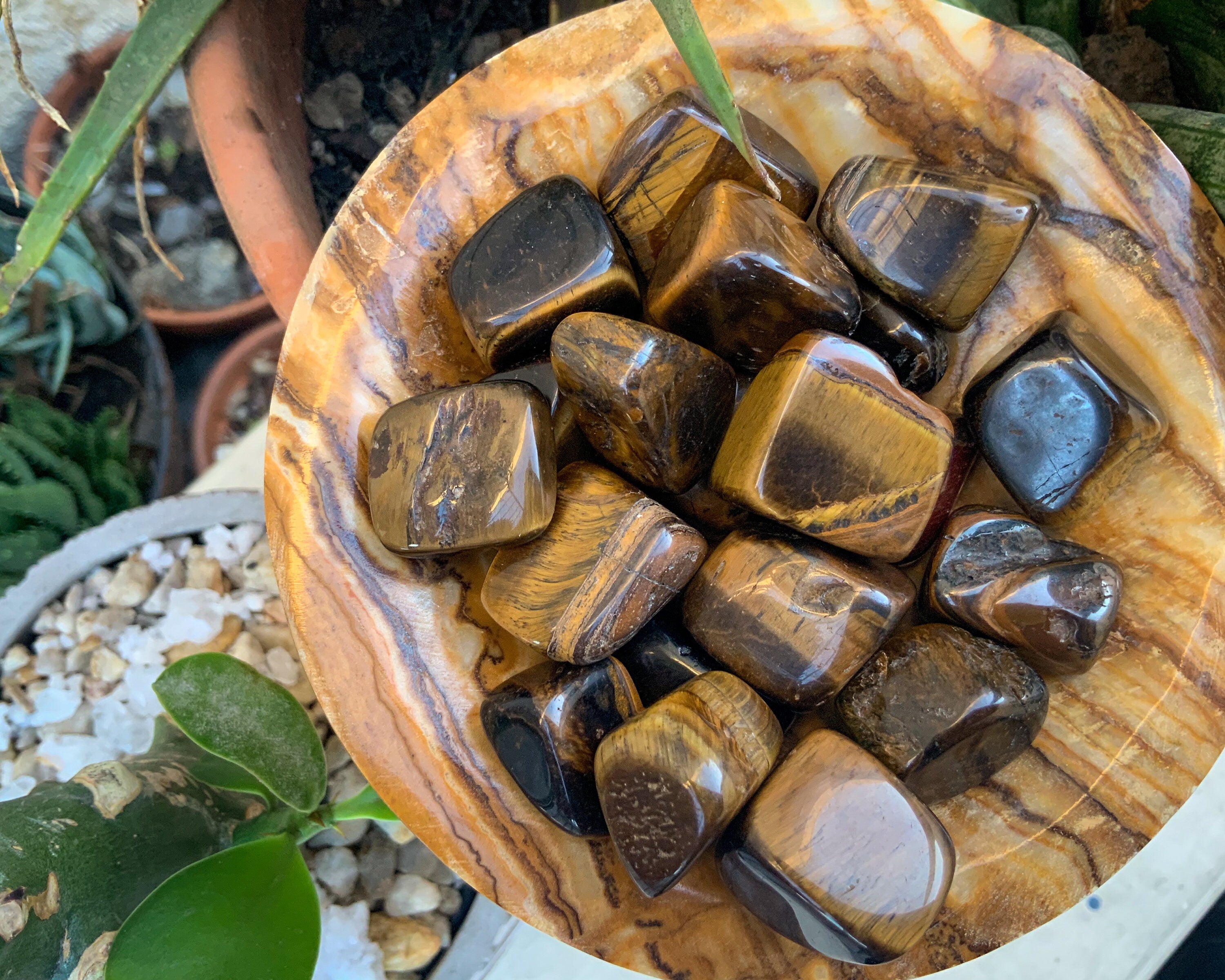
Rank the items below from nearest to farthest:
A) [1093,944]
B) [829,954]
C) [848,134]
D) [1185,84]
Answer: [829,954], [848,134], [1185,84], [1093,944]

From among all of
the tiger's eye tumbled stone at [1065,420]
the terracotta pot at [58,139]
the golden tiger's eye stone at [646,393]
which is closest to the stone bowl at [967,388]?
the tiger's eye tumbled stone at [1065,420]

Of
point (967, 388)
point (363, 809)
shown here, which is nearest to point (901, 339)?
point (967, 388)

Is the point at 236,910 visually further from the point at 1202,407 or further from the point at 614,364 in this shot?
the point at 1202,407

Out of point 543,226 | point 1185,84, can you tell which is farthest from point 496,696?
point 1185,84

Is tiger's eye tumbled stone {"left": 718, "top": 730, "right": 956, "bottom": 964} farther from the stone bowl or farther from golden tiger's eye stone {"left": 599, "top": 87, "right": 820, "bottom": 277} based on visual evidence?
golden tiger's eye stone {"left": 599, "top": 87, "right": 820, "bottom": 277}

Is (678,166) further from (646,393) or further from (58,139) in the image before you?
(58,139)
